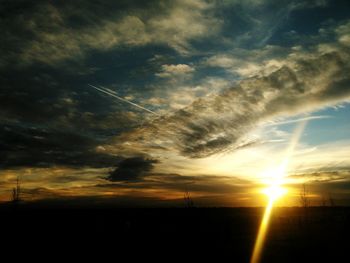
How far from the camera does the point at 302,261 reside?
35.5m

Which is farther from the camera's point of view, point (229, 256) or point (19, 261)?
point (229, 256)

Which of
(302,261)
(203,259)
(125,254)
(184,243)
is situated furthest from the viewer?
(184,243)

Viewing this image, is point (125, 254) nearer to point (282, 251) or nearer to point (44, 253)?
point (44, 253)

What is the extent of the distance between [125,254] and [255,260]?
18.7 m

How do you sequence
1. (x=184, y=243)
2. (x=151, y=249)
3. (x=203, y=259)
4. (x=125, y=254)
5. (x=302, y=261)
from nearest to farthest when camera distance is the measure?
(x=302, y=261), (x=203, y=259), (x=125, y=254), (x=151, y=249), (x=184, y=243)

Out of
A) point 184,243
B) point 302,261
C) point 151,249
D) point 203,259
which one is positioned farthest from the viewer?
point 184,243

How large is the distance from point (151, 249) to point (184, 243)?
8.58 meters

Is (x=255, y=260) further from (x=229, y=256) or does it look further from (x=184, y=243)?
(x=184, y=243)

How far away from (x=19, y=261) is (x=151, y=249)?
62.1 ft

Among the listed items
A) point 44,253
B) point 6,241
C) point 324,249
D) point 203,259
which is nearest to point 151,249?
point 203,259

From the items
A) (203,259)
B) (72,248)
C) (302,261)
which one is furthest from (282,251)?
(72,248)

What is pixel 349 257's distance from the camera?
36.1 m

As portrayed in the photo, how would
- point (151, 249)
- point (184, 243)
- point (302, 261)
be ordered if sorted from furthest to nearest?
point (184, 243), point (151, 249), point (302, 261)

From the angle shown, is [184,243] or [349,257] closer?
[349,257]
